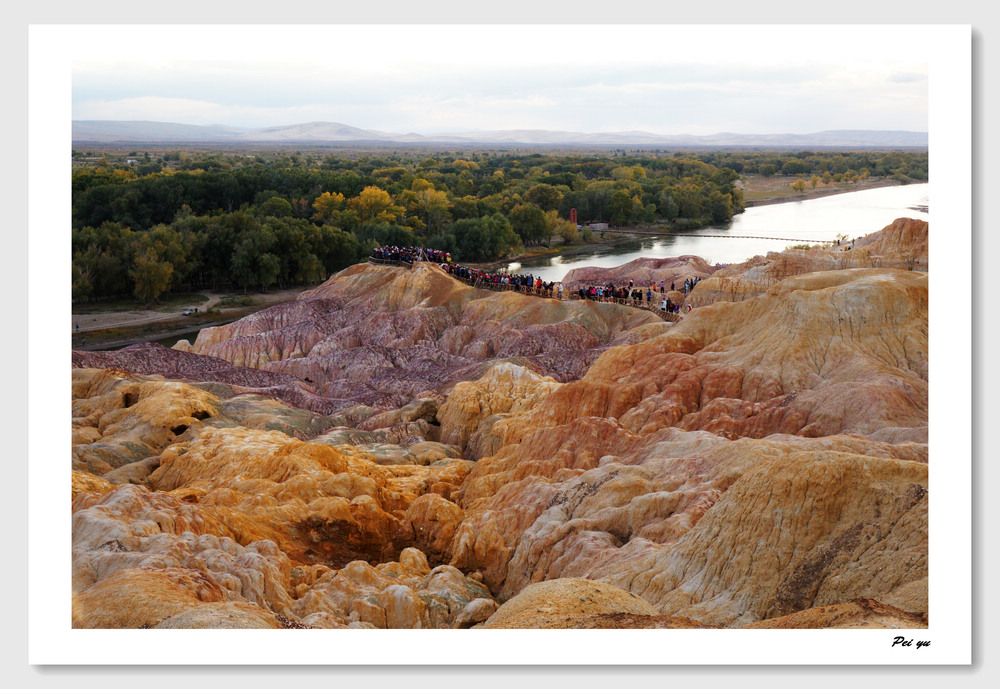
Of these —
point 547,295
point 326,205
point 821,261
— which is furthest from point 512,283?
point 326,205

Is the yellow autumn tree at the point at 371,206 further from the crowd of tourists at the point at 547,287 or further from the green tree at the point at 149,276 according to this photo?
the green tree at the point at 149,276

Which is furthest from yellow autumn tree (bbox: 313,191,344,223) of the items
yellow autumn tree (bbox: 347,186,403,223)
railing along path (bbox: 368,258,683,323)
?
railing along path (bbox: 368,258,683,323)

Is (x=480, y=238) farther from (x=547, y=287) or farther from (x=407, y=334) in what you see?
(x=407, y=334)

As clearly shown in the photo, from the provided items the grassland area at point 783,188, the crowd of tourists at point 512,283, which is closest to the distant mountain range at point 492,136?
the grassland area at point 783,188

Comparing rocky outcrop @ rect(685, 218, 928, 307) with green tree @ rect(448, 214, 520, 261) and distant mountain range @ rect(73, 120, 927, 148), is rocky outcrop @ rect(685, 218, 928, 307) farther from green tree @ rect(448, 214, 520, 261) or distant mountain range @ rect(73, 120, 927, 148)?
green tree @ rect(448, 214, 520, 261)
